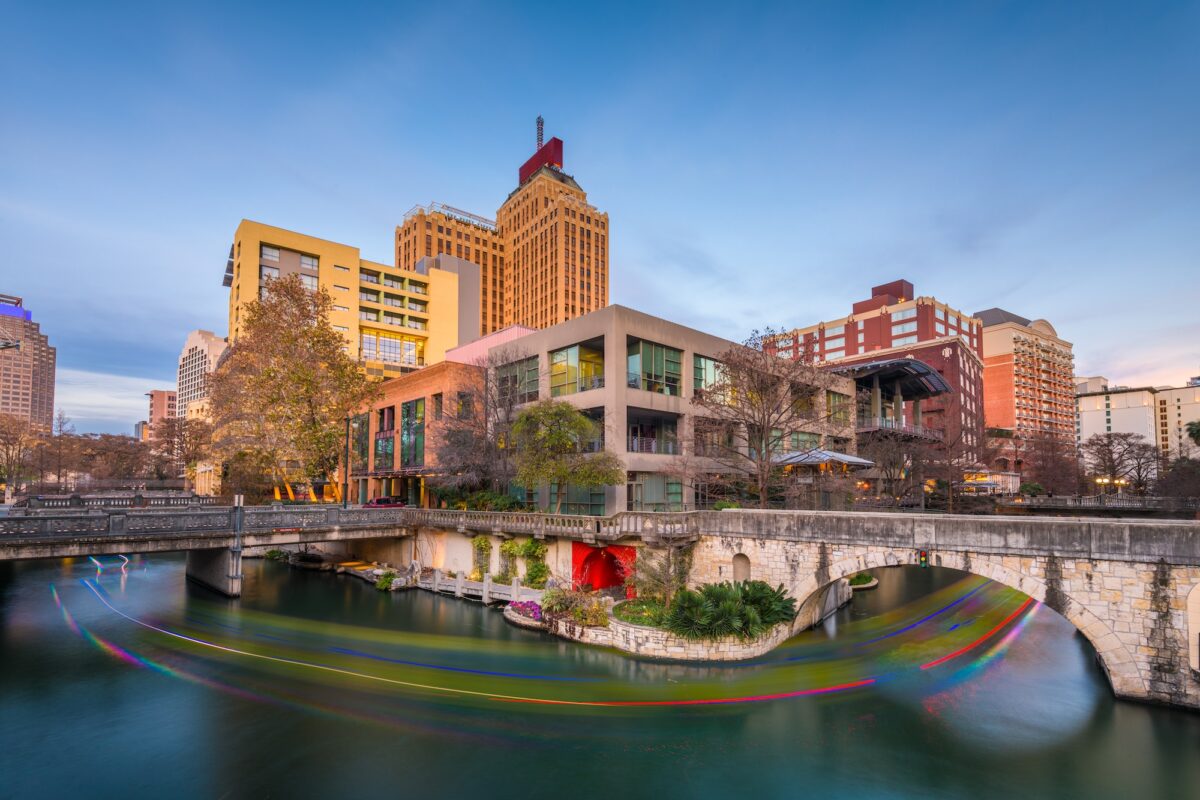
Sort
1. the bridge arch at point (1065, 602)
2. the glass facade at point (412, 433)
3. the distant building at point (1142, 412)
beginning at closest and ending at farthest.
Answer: the bridge arch at point (1065, 602) → the glass facade at point (412, 433) → the distant building at point (1142, 412)

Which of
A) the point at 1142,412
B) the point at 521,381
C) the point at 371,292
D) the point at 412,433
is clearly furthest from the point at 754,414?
the point at 1142,412

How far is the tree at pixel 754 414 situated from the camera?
2862cm

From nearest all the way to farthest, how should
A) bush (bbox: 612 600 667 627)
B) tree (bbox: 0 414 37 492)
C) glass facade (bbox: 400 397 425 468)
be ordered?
bush (bbox: 612 600 667 627)
glass facade (bbox: 400 397 425 468)
tree (bbox: 0 414 37 492)

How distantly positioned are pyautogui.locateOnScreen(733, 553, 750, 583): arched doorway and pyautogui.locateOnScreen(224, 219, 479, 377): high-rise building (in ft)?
159

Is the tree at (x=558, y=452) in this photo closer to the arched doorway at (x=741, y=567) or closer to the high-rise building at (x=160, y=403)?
the arched doorway at (x=741, y=567)

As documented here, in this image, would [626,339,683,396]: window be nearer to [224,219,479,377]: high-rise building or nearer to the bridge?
the bridge

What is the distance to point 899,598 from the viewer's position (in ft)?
102

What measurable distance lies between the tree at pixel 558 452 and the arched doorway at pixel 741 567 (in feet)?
24.3

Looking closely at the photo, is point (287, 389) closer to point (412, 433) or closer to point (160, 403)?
point (412, 433)

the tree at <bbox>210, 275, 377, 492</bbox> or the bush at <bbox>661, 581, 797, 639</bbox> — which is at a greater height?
the tree at <bbox>210, 275, 377, 492</bbox>

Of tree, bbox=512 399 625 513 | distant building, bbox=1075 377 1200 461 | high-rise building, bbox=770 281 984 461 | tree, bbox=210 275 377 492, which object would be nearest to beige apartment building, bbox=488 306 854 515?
tree, bbox=512 399 625 513

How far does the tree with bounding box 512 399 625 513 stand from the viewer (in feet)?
91.2

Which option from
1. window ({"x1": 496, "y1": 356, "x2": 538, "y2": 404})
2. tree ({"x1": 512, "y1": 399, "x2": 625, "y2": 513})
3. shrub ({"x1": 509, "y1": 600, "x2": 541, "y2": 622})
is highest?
window ({"x1": 496, "y1": 356, "x2": 538, "y2": 404})

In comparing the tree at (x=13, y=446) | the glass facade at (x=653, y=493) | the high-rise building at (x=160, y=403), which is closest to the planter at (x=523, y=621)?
the glass facade at (x=653, y=493)
